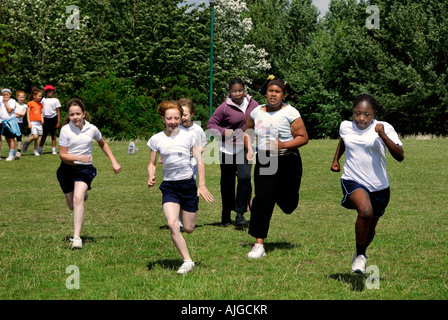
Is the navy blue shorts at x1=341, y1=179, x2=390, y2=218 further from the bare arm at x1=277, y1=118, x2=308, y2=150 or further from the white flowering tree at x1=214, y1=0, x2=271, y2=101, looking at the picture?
the white flowering tree at x1=214, y1=0, x2=271, y2=101

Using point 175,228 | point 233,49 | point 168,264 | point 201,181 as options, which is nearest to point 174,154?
point 201,181

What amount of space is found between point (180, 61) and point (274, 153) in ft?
117

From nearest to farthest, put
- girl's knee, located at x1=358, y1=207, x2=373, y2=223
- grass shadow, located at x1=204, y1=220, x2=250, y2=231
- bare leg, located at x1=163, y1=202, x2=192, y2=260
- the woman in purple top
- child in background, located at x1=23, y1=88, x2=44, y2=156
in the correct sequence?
girl's knee, located at x1=358, y1=207, x2=373, y2=223 → bare leg, located at x1=163, y1=202, x2=192, y2=260 → grass shadow, located at x1=204, y1=220, x2=250, y2=231 → the woman in purple top → child in background, located at x1=23, y1=88, x2=44, y2=156

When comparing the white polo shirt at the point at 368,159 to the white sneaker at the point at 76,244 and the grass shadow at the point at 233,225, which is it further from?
the white sneaker at the point at 76,244

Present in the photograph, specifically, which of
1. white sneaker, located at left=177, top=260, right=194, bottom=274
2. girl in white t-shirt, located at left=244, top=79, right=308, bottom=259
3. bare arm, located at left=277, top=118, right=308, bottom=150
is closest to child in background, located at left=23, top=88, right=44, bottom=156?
girl in white t-shirt, located at left=244, top=79, right=308, bottom=259

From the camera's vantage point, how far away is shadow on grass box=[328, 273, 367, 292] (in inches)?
223

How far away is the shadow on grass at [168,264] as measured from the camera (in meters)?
6.50

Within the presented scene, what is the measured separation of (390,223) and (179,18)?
3677 centimetres

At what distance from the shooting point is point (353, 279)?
6.00 m

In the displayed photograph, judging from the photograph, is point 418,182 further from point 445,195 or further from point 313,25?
point 313,25

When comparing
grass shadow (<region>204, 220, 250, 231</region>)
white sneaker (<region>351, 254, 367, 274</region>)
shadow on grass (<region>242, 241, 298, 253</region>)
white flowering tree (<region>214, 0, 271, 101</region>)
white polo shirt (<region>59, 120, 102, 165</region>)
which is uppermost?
white flowering tree (<region>214, 0, 271, 101</region>)

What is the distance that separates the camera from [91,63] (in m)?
37.7

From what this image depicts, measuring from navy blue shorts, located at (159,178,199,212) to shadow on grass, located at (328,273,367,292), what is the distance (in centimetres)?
170

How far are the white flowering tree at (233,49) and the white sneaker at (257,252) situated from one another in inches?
1601
